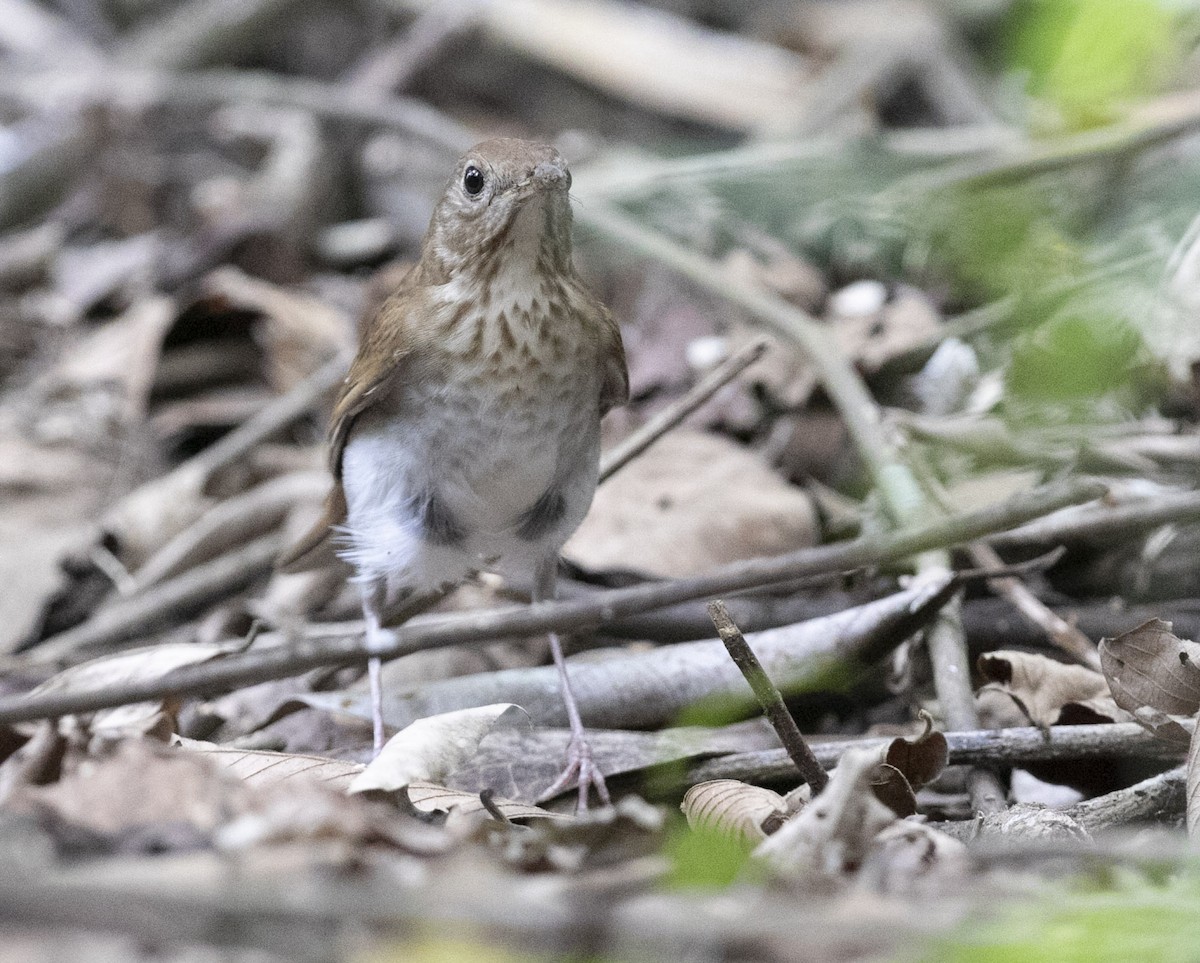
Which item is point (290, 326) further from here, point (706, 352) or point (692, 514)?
point (692, 514)

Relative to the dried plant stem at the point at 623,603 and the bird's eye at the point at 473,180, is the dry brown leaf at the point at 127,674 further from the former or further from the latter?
the dried plant stem at the point at 623,603

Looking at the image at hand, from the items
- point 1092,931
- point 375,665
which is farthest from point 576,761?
point 1092,931

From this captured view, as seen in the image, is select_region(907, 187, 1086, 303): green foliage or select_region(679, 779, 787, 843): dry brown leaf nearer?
select_region(907, 187, 1086, 303): green foliage

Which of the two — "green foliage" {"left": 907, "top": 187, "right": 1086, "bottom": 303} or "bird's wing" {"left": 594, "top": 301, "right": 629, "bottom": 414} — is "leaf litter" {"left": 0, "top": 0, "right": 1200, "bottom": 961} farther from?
"bird's wing" {"left": 594, "top": 301, "right": 629, "bottom": 414}

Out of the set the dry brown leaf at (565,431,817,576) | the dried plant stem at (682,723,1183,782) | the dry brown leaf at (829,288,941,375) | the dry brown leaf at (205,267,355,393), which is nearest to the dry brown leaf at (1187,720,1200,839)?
the dried plant stem at (682,723,1183,782)

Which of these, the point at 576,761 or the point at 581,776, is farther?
the point at 576,761

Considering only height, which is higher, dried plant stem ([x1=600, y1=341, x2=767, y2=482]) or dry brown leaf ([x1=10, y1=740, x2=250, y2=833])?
dried plant stem ([x1=600, y1=341, x2=767, y2=482])
